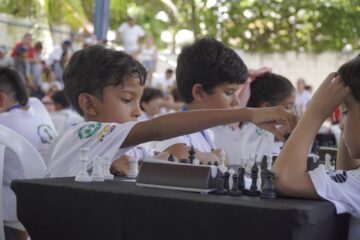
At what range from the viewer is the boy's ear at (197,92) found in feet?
10.3

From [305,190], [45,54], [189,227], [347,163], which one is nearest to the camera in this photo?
[189,227]

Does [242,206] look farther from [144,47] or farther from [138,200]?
[144,47]

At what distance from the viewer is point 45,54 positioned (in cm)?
1688

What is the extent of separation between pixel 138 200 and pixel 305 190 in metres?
0.46

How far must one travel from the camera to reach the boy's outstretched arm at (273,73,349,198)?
1.72 metres

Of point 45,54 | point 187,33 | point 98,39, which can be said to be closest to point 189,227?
point 98,39

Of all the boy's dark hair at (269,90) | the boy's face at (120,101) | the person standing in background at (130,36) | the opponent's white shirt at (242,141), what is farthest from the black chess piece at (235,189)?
the person standing in background at (130,36)

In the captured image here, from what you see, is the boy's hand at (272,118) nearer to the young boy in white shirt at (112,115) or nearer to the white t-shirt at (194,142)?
the young boy in white shirt at (112,115)

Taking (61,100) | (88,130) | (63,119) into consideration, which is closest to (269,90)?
(88,130)

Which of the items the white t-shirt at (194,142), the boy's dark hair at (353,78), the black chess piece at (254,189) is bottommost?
the black chess piece at (254,189)

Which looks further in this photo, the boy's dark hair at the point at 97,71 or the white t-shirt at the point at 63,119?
the white t-shirt at the point at 63,119

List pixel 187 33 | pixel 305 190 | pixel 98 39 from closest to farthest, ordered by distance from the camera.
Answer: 1. pixel 305 190
2. pixel 98 39
3. pixel 187 33

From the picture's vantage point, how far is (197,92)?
3143 mm

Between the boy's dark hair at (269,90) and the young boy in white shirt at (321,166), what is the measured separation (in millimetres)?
2124
